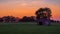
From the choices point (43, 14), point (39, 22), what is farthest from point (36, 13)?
point (39, 22)

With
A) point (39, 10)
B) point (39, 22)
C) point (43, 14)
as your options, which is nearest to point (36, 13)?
point (39, 10)

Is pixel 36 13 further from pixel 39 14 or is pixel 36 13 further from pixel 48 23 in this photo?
pixel 48 23

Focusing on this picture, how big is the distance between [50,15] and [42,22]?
6.61 metres

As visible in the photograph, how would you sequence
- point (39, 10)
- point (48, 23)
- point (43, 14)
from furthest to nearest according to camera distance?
point (39, 10) < point (43, 14) < point (48, 23)

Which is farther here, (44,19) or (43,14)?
(43,14)

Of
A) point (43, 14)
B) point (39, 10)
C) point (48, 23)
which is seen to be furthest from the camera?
point (39, 10)

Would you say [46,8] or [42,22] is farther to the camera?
[46,8]

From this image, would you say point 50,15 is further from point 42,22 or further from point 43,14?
point 42,22

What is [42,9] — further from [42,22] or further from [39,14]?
[42,22]

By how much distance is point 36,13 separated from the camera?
51000 millimetres

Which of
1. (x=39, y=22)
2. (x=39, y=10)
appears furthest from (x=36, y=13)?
(x=39, y=22)

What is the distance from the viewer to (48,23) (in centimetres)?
3991

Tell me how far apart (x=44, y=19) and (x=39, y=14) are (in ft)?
26.8

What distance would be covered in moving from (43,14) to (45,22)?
5.28m
